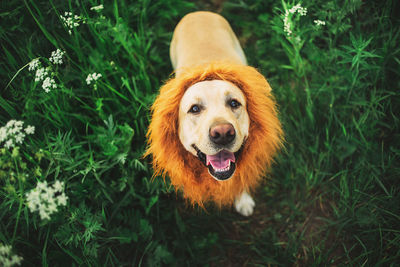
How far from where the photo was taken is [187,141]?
183cm

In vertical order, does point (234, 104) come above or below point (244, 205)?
above

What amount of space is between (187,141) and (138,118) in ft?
2.77

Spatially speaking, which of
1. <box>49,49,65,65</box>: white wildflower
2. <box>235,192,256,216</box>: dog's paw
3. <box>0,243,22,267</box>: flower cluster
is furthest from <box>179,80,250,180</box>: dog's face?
<box>0,243,22,267</box>: flower cluster

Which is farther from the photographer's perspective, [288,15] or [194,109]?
[288,15]

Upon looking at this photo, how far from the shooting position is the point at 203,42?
245 centimetres

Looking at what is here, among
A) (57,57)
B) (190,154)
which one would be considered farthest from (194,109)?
(57,57)

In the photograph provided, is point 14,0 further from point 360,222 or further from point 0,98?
point 360,222

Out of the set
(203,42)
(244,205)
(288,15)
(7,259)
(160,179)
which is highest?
(288,15)

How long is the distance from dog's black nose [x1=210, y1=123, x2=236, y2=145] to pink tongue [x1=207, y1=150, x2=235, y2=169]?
21 cm

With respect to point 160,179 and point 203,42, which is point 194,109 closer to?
point 160,179

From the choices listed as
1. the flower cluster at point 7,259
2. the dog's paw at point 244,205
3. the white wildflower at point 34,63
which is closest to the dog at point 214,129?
the dog's paw at point 244,205

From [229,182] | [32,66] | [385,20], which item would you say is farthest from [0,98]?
[385,20]

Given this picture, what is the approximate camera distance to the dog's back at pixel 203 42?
92.5 inches

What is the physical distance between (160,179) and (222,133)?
0.91m
